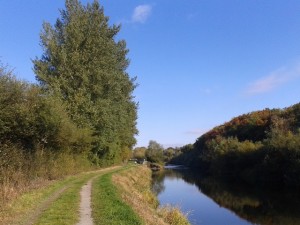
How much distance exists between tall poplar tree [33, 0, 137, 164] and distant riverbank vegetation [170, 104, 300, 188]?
2779 cm

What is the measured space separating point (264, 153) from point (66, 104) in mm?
45378

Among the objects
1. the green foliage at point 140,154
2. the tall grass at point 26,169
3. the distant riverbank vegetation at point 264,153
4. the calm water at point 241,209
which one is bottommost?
the calm water at point 241,209

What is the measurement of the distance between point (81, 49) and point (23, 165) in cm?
2107

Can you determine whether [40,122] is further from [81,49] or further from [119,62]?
[119,62]

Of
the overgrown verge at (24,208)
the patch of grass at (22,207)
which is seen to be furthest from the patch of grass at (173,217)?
the patch of grass at (22,207)

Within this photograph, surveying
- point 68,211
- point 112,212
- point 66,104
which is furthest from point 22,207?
point 66,104

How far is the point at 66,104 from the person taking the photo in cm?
3938

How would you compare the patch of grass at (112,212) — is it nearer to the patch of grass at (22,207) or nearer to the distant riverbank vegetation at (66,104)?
the patch of grass at (22,207)

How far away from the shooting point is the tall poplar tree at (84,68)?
4122cm

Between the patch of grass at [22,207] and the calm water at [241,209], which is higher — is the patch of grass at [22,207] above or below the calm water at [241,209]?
above

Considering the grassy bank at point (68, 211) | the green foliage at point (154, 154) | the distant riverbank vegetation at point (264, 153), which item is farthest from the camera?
the green foliage at point (154, 154)

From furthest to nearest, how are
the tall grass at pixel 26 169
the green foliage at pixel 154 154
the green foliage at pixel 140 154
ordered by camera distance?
the green foliage at pixel 140 154 < the green foliage at pixel 154 154 < the tall grass at pixel 26 169

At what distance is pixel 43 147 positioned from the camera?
102 feet

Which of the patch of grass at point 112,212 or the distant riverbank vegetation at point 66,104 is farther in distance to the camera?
the distant riverbank vegetation at point 66,104
